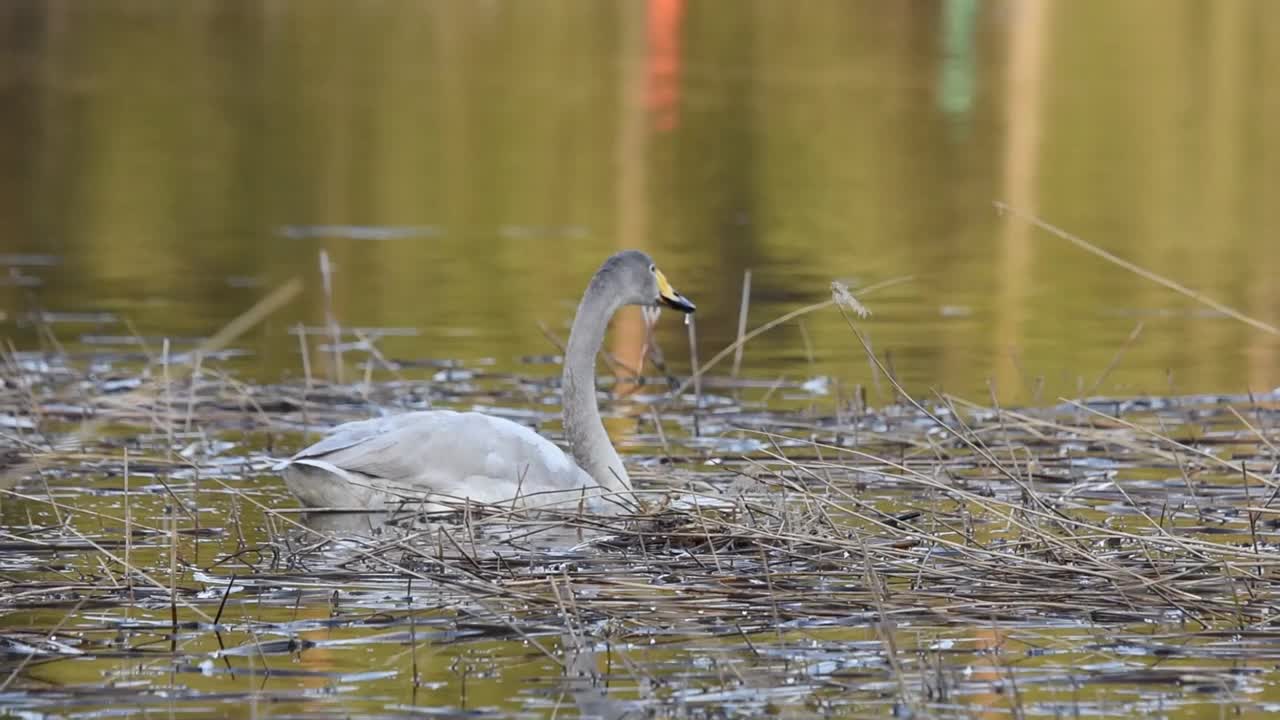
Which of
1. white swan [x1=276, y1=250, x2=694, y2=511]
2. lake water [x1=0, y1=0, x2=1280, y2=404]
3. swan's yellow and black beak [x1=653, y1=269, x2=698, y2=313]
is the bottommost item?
lake water [x1=0, y1=0, x2=1280, y2=404]

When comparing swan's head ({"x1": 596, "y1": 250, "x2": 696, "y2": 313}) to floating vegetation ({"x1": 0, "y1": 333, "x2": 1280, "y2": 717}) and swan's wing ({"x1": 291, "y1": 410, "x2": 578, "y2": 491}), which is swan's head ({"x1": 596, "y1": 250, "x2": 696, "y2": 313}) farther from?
swan's wing ({"x1": 291, "y1": 410, "x2": 578, "y2": 491})

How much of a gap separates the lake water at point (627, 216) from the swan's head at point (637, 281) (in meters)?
1.25

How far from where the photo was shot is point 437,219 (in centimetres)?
2625

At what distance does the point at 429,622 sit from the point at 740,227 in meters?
18.2

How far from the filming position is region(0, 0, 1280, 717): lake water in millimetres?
8070

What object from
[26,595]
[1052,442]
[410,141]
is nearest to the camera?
[26,595]

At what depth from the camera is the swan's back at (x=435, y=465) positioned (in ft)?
29.0


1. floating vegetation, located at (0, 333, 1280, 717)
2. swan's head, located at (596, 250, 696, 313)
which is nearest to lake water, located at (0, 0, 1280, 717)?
floating vegetation, located at (0, 333, 1280, 717)

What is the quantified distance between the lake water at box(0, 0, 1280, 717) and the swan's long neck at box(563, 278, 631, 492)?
1121 millimetres

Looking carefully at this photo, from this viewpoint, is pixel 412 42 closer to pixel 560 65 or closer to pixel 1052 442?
pixel 560 65

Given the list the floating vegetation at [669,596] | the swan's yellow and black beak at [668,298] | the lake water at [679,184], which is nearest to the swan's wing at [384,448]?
the floating vegetation at [669,596]

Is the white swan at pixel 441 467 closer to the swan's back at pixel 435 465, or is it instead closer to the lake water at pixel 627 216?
the swan's back at pixel 435 465

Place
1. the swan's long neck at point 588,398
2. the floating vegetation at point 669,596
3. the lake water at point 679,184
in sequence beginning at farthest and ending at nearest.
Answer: the lake water at point 679,184 → the swan's long neck at point 588,398 → the floating vegetation at point 669,596

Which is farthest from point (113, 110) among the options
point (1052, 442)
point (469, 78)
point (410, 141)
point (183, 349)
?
point (1052, 442)
